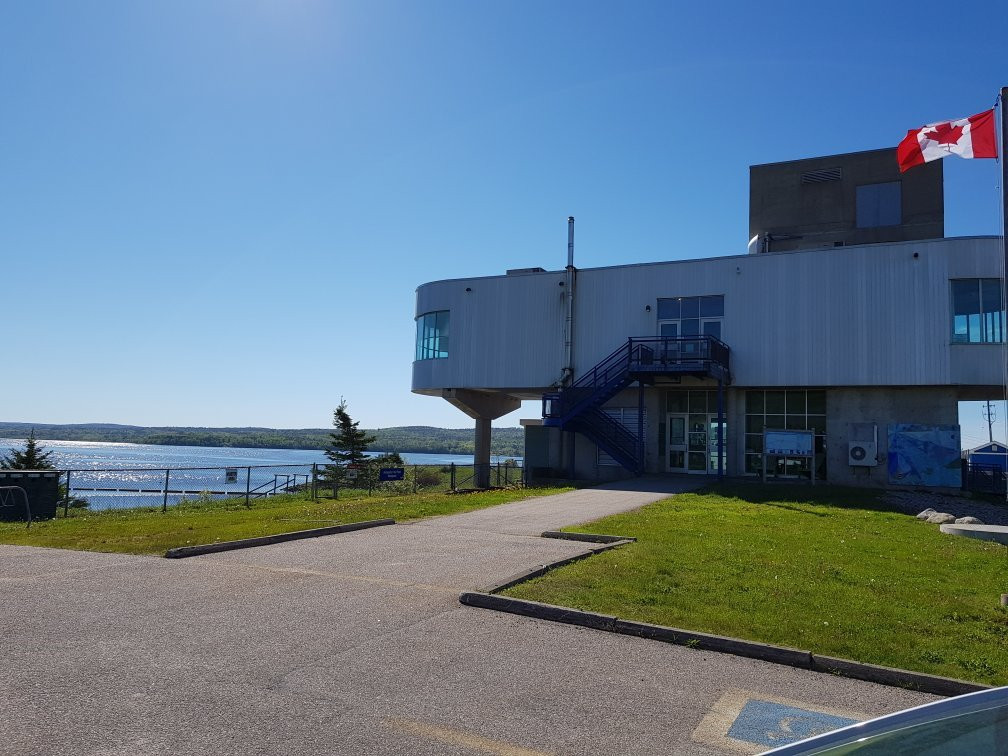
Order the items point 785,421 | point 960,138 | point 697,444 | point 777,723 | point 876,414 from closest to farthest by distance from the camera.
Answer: point 777,723 → point 960,138 → point 876,414 → point 785,421 → point 697,444

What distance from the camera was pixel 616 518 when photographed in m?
15.1

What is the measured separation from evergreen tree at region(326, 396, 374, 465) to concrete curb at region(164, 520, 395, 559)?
45760mm

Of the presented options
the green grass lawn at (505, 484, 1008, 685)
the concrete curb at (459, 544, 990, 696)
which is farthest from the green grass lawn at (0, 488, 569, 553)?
the concrete curb at (459, 544, 990, 696)

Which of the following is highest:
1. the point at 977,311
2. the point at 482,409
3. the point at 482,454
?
the point at 977,311

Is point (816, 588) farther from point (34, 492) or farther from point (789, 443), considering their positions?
point (34, 492)

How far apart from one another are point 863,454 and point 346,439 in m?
41.7

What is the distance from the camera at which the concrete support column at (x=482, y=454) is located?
3588cm

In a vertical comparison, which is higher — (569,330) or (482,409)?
(569,330)

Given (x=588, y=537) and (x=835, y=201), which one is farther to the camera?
(x=835, y=201)

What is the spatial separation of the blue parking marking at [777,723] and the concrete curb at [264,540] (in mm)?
8165

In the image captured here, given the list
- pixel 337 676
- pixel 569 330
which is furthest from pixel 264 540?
pixel 569 330

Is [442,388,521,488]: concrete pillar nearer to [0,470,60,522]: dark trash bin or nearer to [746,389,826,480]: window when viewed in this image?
[746,389,826,480]: window

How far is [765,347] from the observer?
27812mm

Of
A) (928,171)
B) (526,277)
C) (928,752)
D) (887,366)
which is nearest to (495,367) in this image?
(526,277)
